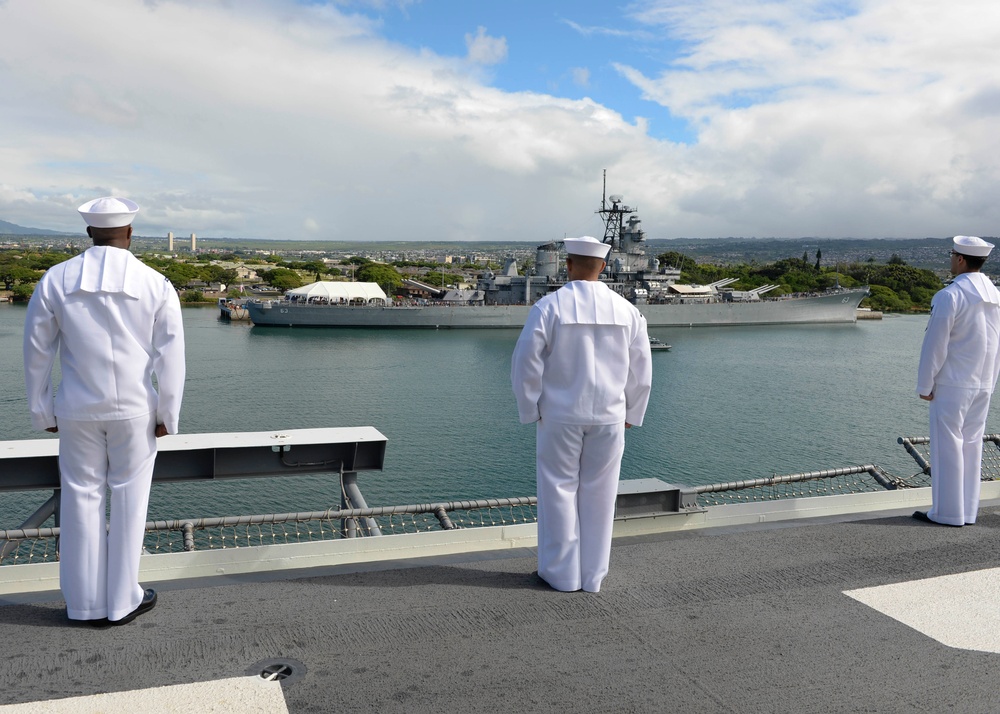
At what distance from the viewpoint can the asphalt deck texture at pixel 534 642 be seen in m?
2.36

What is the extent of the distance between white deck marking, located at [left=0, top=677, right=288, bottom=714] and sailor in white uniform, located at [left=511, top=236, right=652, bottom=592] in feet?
4.39

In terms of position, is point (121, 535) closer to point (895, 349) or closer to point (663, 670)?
point (663, 670)

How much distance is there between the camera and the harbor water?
12898 millimetres

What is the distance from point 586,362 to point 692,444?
14.8 meters

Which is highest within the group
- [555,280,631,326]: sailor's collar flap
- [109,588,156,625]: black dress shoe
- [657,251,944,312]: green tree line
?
[657,251,944,312]: green tree line

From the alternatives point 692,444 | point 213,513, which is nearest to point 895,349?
point 692,444

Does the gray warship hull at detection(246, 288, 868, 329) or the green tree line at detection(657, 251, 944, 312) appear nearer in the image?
the gray warship hull at detection(246, 288, 868, 329)

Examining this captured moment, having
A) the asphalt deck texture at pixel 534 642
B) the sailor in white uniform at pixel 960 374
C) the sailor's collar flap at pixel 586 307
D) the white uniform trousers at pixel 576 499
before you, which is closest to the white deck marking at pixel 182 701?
the asphalt deck texture at pixel 534 642

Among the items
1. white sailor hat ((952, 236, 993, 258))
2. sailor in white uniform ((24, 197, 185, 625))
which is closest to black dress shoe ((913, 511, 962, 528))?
white sailor hat ((952, 236, 993, 258))

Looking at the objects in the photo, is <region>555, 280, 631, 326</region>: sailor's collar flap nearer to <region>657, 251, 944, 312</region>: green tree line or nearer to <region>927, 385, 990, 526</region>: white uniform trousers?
<region>927, 385, 990, 526</region>: white uniform trousers

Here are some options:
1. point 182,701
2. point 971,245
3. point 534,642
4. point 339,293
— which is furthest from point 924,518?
point 339,293

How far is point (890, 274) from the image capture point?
315 feet

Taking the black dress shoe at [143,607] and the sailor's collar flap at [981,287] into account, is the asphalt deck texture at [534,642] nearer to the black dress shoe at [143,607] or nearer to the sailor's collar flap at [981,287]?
the black dress shoe at [143,607]

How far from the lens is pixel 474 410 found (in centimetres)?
2164
